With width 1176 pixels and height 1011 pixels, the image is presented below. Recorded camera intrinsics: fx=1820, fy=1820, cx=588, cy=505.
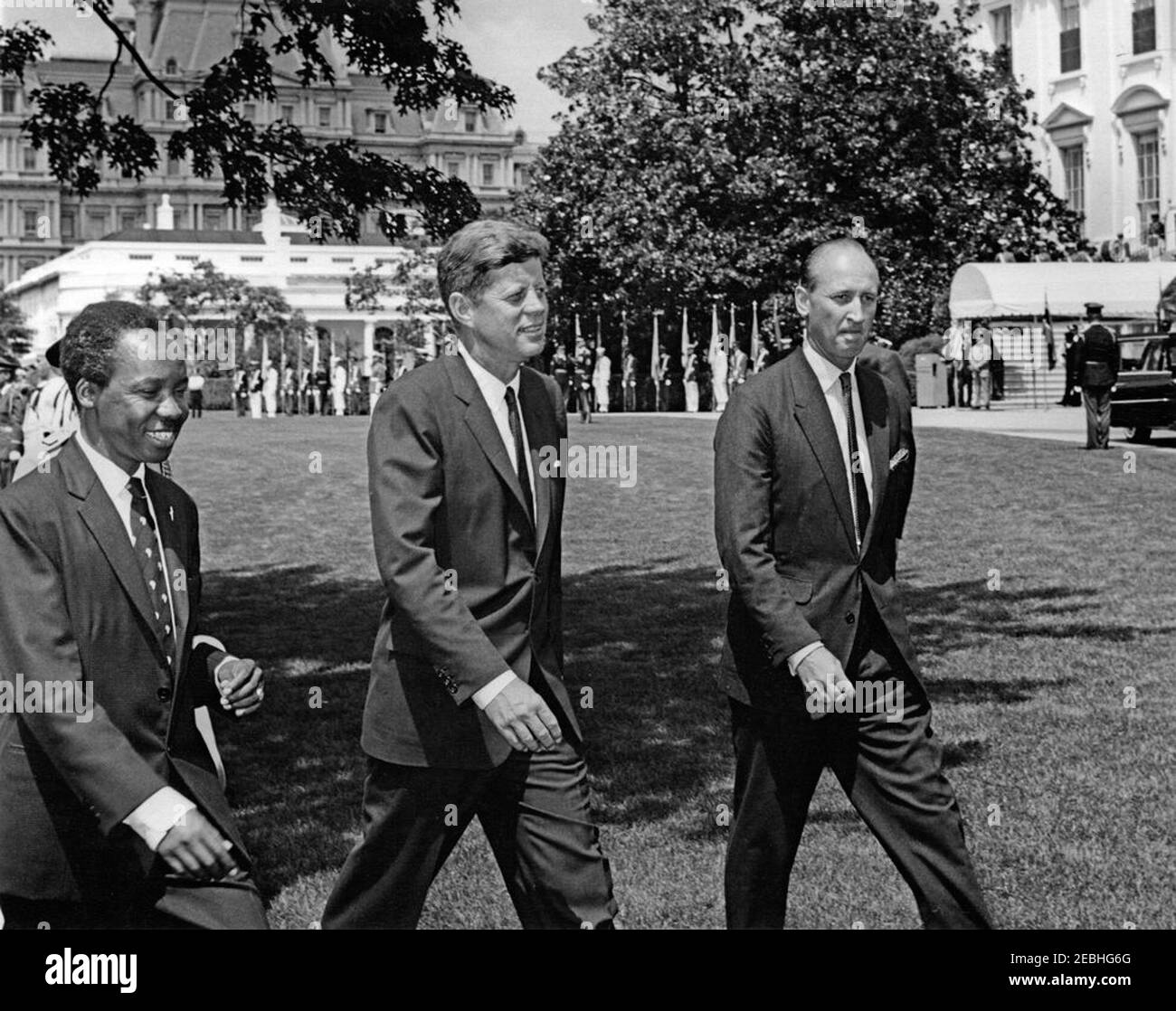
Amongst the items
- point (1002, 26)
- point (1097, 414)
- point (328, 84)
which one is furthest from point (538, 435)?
point (1002, 26)

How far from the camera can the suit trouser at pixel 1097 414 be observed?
22625 mm

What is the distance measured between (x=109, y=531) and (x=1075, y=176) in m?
47.1

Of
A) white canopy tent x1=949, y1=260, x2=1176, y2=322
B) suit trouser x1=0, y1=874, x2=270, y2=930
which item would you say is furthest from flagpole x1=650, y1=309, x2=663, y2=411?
suit trouser x1=0, y1=874, x2=270, y2=930

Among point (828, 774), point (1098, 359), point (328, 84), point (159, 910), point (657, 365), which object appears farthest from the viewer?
point (657, 365)

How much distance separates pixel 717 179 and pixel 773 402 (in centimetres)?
3774

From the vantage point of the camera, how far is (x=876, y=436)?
191 inches

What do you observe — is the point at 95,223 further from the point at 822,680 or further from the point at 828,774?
the point at 822,680

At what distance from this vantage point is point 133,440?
13.0ft

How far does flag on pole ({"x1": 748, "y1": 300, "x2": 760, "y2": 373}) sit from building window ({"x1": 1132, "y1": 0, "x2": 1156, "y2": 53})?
11606 millimetres

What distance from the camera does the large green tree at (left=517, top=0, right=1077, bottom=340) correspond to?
41062mm

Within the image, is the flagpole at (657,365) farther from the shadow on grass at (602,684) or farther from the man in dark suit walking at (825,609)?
the man in dark suit walking at (825,609)

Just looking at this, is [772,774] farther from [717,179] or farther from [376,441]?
[717,179]

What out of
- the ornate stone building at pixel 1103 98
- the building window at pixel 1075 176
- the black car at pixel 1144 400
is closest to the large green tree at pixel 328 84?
the black car at pixel 1144 400

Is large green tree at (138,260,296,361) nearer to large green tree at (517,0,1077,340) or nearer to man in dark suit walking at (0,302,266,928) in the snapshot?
large green tree at (517,0,1077,340)
